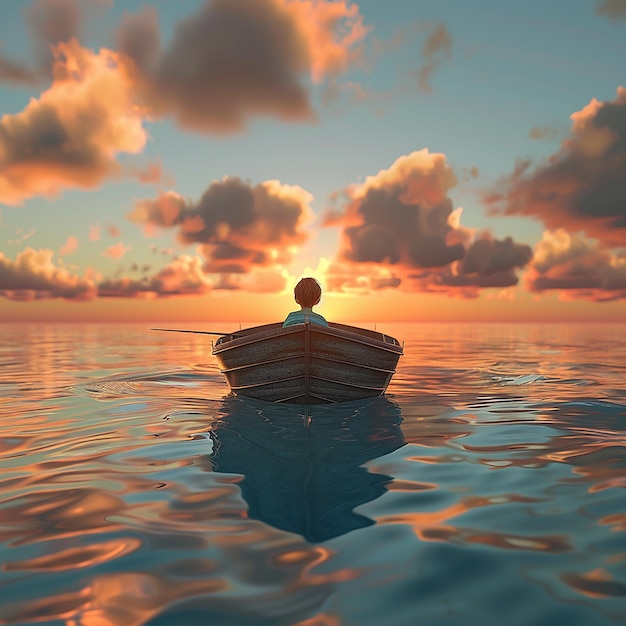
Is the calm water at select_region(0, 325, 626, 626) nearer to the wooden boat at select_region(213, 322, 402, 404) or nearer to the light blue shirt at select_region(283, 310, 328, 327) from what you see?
the wooden boat at select_region(213, 322, 402, 404)

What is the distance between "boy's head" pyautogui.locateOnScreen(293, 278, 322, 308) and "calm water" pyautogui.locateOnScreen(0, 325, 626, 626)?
3495 mm

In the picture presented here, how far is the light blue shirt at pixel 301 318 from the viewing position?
39.9 ft

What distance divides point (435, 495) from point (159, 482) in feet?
11.1

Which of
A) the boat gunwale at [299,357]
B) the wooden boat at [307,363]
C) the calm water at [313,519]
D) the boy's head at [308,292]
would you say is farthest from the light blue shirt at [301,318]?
the calm water at [313,519]

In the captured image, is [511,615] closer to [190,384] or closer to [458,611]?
[458,611]

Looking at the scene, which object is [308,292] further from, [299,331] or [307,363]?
[307,363]

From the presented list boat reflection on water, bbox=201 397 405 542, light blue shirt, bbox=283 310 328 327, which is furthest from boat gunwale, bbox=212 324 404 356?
boat reflection on water, bbox=201 397 405 542

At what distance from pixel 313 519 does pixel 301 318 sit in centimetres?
761

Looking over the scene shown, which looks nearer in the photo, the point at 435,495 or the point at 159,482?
the point at 435,495

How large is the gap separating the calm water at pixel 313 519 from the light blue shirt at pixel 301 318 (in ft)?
8.32

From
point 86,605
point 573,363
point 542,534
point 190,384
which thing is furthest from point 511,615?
point 573,363

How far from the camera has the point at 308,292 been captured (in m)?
13.1

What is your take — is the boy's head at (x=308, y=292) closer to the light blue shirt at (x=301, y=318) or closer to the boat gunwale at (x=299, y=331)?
the light blue shirt at (x=301, y=318)

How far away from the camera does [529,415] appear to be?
35.3 feet
